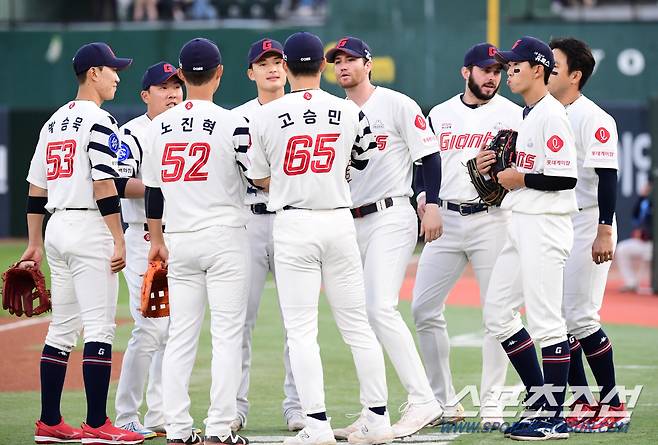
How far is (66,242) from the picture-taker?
22.7 feet

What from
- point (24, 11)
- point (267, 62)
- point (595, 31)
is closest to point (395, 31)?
point (595, 31)

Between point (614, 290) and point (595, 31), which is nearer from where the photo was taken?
point (614, 290)

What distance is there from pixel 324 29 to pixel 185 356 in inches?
659

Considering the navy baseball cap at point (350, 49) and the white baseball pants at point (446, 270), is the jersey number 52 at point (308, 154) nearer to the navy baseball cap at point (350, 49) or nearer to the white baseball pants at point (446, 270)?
the navy baseball cap at point (350, 49)

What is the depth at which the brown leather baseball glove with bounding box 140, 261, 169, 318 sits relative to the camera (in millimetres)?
6805

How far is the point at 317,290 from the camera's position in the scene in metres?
6.73

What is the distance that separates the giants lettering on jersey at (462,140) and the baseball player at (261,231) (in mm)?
1096

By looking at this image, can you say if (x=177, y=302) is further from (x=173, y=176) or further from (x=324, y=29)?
(x=324, y=29)

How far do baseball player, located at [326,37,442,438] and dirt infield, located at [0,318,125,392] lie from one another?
295 centimetres

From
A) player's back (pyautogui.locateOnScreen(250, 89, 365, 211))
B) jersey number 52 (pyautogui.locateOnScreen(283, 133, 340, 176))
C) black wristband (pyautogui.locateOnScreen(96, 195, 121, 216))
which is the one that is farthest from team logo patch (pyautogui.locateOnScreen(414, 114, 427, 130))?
black wristband (pyautogui.locateOnScreen(96, 195, 121, 216))

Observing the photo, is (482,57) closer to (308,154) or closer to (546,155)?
(546,155)

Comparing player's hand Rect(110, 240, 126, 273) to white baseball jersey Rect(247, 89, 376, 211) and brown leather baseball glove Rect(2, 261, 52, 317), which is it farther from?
white baseball jersey Rect(247, 89, 376, 211)

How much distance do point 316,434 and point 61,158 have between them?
7.11 feet

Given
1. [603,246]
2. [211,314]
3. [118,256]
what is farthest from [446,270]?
[118,256]
